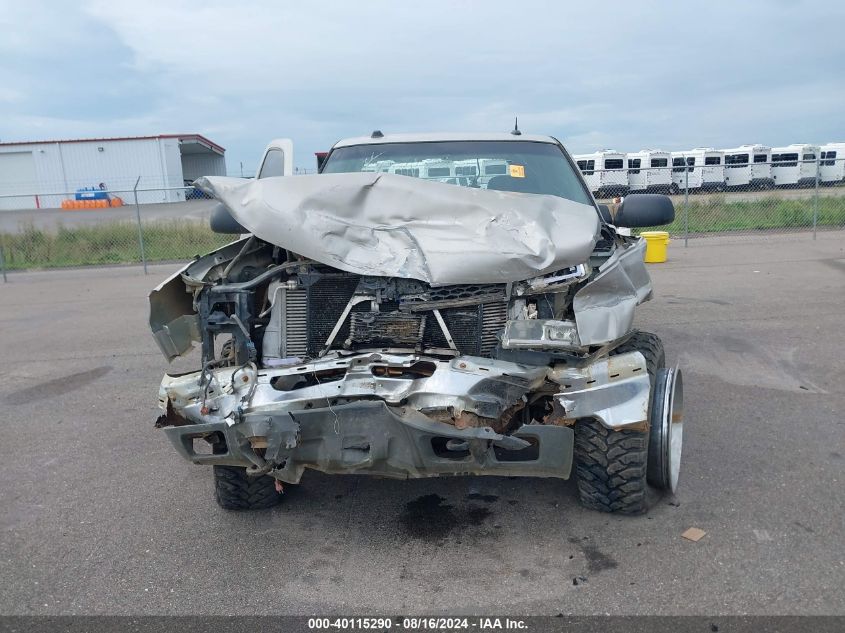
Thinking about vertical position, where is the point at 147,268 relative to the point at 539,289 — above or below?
below

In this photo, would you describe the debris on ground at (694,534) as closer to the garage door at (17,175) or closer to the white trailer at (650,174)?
the white trailer at (650,174)

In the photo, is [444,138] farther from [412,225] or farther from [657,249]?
[657,249]

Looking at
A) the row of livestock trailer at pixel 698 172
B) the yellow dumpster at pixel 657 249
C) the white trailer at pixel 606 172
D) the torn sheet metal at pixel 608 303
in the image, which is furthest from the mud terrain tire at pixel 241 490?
the row of livestock trailer at pixel 698 172

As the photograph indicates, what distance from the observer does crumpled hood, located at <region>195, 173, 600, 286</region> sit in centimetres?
332

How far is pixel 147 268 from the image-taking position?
51.6 ft

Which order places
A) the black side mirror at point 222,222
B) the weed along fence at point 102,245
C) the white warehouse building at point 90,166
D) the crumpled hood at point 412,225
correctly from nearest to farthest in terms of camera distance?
the crumpled hood at point 412,225, the black side mirror at point 222,222, the weed along fence at point 102,245, the white warehouse building at point 90,166

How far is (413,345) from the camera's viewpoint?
3428 millimetres

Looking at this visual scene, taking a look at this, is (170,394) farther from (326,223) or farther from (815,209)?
(815,209)

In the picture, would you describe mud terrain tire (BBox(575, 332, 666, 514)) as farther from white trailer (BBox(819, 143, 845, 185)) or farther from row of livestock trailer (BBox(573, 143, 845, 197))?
white trailer (BBox(819, 143, 845, 185))

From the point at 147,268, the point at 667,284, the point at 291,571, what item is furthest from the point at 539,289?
the point at 147,268

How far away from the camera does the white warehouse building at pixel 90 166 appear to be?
43031mm

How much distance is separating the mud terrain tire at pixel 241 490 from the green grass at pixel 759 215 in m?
15.6

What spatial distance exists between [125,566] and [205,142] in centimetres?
4764

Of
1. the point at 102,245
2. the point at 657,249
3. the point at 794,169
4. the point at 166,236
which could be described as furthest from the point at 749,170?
the point at 102,245
